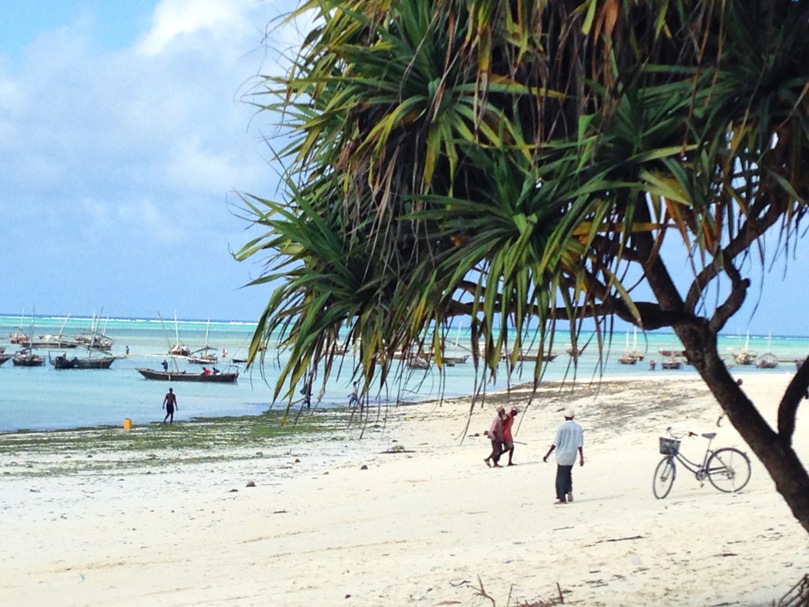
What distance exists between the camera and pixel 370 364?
4617mm

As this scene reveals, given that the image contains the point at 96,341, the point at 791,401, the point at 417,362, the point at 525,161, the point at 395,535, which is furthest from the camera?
the point at 96,341

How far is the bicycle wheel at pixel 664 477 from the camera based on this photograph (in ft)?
47.7

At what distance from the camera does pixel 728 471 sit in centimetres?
1459

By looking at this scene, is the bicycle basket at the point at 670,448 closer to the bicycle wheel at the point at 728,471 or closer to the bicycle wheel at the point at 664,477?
the bicycle wheel at the point at 664,477

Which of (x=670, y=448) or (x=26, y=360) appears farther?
(x=26, y=360)

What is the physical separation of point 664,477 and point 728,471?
0.91m

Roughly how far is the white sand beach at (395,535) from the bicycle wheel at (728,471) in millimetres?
326

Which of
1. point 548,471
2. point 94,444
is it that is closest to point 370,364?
point 548,471

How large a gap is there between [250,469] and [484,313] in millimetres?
20249

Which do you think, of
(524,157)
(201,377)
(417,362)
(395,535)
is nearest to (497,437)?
(395,535)

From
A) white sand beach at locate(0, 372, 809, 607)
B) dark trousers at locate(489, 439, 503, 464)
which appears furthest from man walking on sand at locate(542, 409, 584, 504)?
dark trousers at locate(489, 439, 503, 464)

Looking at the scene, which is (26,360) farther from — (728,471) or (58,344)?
(728,471)

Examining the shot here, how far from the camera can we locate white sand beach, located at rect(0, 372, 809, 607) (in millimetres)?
9086

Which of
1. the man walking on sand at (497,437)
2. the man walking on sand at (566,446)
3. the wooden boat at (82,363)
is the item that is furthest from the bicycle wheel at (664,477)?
the wooden boat at (82,363)
